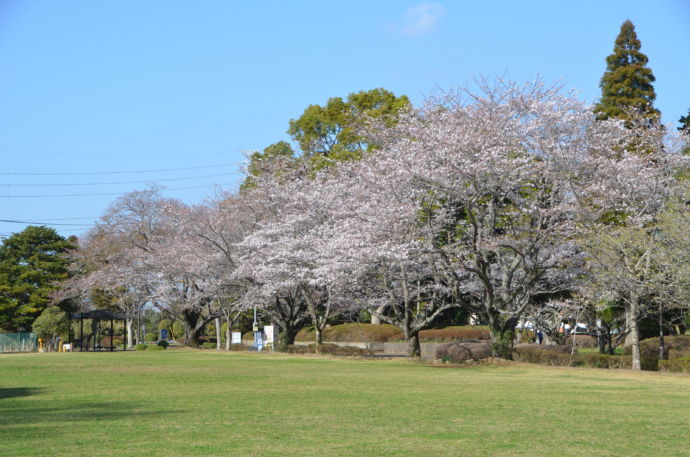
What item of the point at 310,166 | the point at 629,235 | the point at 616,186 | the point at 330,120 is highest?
the point at 330,120

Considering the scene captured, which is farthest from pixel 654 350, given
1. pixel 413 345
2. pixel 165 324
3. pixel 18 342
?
pixel 165 324

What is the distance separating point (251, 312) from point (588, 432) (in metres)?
51.2

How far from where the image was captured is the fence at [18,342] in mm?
47812

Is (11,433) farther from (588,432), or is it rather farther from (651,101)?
(651,101)

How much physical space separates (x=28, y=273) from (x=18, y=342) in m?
6.19

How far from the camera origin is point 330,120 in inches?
1842

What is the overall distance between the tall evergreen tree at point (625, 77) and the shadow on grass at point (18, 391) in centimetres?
3947

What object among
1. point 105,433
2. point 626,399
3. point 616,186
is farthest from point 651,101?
point 105,433

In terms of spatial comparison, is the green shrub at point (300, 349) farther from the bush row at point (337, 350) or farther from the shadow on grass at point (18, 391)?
the shadow on grass at point (18, 391)

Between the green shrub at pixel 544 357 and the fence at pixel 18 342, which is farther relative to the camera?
the fence at pixel 18 342

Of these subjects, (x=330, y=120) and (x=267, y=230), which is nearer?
(x=267, y=230)

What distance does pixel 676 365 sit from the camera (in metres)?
22.5

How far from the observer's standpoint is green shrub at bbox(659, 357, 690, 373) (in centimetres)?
2214

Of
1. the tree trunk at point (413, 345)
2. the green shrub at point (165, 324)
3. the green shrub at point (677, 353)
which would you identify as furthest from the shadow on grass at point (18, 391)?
the green shrub at point (165, 324)
